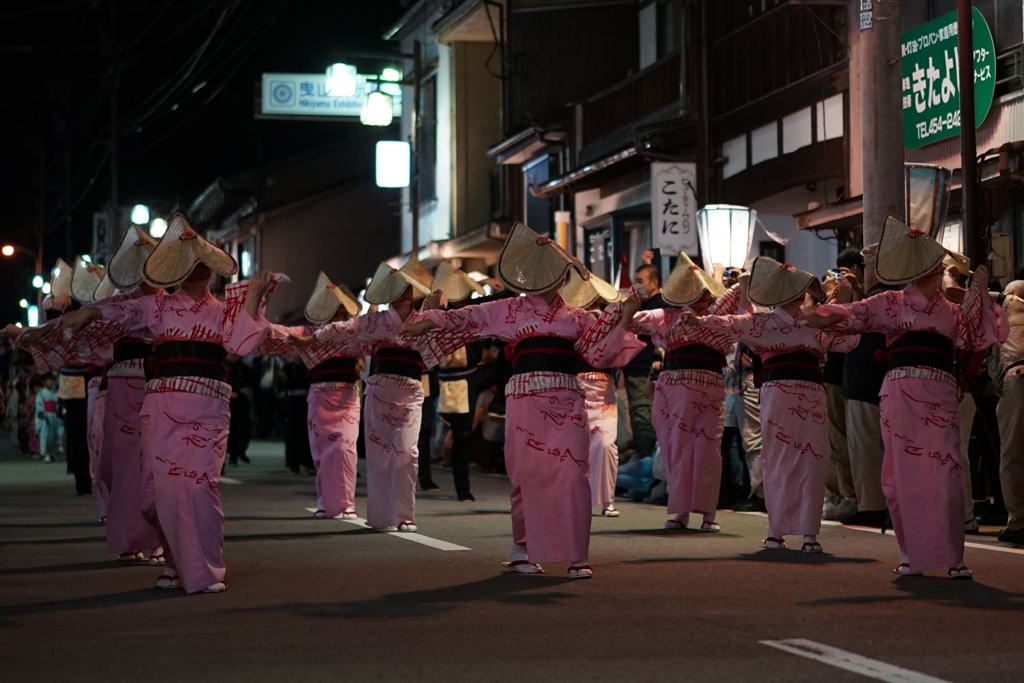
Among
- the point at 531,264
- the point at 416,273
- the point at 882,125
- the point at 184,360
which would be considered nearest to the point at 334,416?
the point at 416,273

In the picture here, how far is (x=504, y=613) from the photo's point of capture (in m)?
7.24

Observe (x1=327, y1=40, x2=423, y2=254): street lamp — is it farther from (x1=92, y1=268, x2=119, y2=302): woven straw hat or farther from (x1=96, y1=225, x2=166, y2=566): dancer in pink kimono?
(x1=96, y1=225, x2=166, y2=566): dancer in pink kimono

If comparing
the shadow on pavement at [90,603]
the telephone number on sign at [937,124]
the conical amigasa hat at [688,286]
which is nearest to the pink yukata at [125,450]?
the shadow on pavement at [90,603]

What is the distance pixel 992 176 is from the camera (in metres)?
13.8

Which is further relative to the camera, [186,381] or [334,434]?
[334,434]

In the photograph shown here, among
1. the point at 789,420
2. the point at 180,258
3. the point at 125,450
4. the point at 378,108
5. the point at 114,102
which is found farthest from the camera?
the point at 114,102

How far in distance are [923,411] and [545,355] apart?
2256 millimetres

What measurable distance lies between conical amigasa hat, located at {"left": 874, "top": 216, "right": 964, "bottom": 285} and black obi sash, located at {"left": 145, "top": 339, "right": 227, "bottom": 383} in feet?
13.0

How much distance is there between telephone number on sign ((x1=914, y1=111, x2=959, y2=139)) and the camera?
580 inches

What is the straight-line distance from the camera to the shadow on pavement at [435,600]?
7.31 metres

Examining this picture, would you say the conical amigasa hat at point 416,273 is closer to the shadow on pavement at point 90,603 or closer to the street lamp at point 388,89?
the shadow on pavement at point 90,603

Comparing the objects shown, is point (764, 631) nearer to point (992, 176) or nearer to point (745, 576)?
point (745, 576)

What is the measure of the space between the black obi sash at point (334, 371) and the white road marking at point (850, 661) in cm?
736

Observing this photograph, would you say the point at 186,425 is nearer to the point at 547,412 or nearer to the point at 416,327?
the point at 416,327
